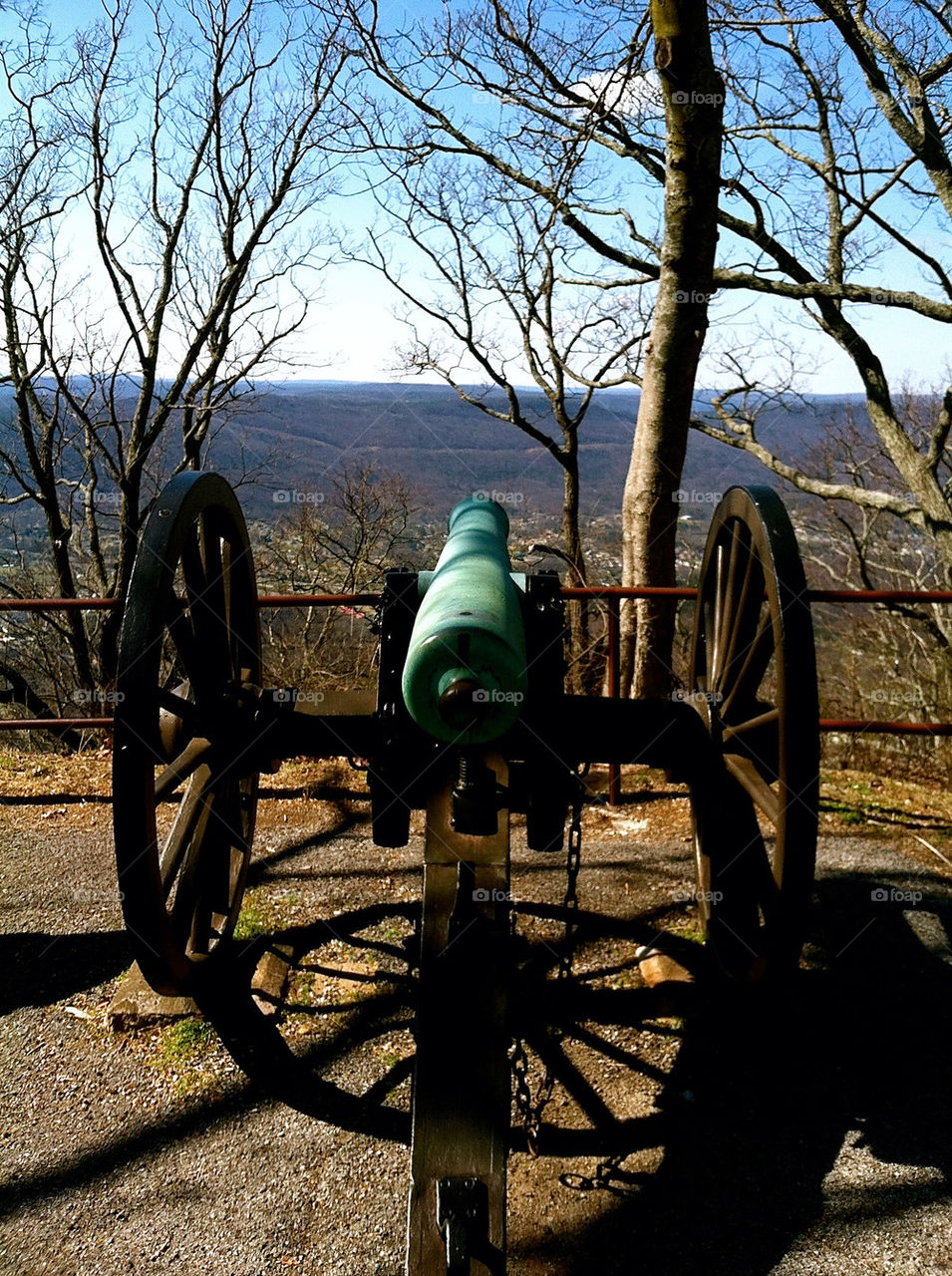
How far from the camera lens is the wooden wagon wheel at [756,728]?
2453 millimetres

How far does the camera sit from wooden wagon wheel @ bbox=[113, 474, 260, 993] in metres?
2.40

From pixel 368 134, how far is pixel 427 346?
4709 millimetres

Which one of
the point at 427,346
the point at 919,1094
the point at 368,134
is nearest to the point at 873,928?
the point at 919,1094

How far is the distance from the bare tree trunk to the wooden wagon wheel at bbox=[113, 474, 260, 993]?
286cm

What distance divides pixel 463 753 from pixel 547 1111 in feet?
4.22

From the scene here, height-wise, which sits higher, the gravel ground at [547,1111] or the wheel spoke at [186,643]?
the wheel spoke at [186,643]

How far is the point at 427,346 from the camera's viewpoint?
49.2ft

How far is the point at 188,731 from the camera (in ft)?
9.88
